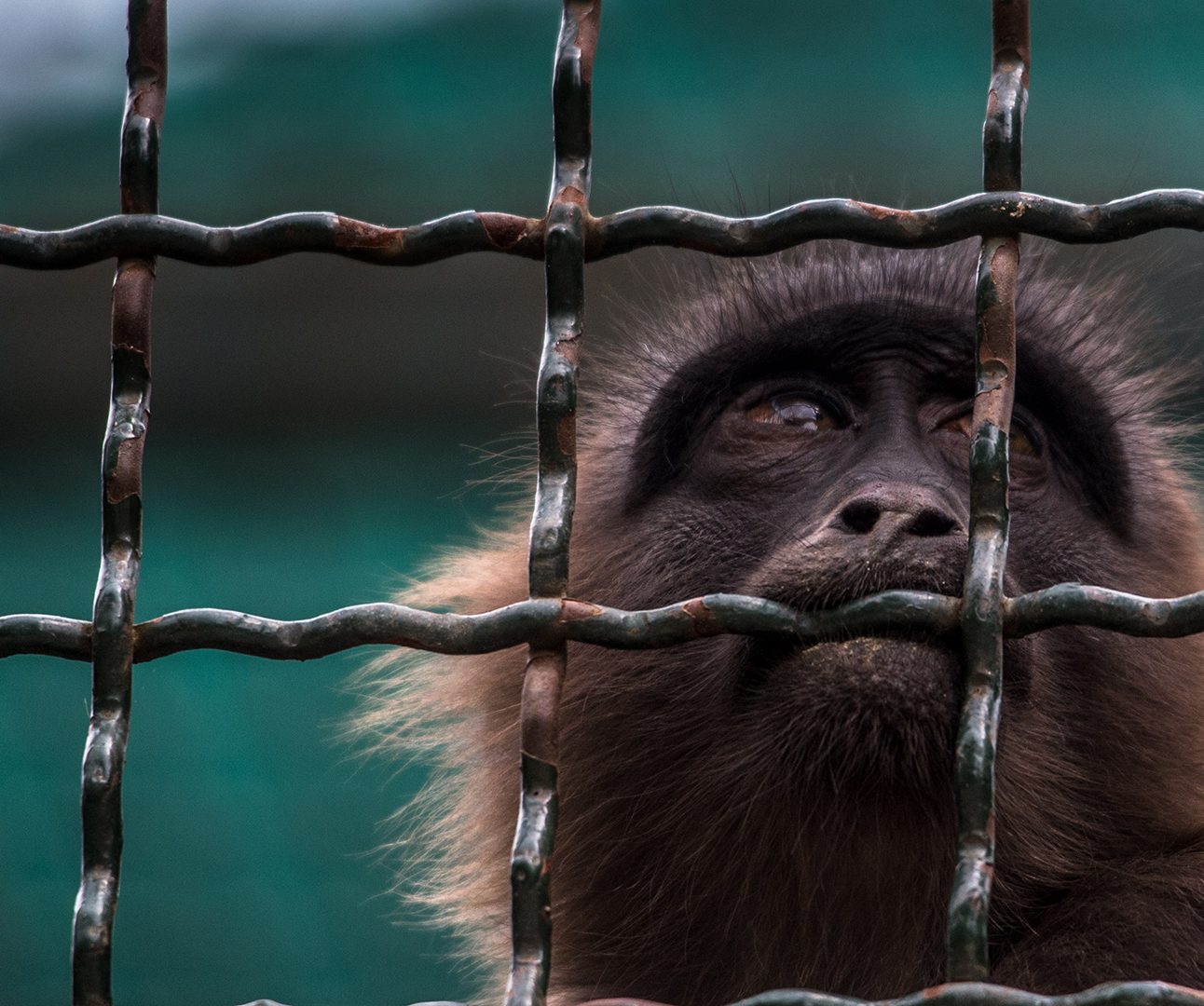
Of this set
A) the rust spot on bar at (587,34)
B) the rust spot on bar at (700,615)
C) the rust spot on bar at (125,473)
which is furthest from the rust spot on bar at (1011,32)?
the rust spot on bar at (125,473)

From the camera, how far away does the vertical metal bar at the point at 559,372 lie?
1869mm

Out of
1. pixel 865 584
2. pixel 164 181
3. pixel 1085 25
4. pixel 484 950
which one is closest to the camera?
pixel 865 584

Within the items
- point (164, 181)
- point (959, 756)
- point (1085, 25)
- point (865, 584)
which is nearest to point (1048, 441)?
point (865, 584)

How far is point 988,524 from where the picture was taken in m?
1.86

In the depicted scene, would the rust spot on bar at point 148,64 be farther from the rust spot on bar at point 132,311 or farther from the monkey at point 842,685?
the monkey at point 842,685

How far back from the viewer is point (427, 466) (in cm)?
581

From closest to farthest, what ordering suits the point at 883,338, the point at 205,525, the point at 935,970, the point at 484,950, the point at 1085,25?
the point at 935,970
the point at 883,338
the point at 484,950
the point at 1085,25
the point at 205,525

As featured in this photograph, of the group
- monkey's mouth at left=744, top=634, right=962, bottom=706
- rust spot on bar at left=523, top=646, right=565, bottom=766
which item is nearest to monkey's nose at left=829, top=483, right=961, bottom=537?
monkey's mouth at left=744, top=634, right=962, bottom=706

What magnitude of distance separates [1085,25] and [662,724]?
3.41m

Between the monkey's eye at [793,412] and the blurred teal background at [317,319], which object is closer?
the monkey's eye at [793,412]

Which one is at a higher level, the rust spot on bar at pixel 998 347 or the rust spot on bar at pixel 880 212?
the rust spot on bar at pixel 880 212

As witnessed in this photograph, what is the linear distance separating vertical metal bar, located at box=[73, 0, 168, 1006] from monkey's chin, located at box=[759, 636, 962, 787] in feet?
2.93

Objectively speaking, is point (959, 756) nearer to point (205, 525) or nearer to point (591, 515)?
point (591, 515)

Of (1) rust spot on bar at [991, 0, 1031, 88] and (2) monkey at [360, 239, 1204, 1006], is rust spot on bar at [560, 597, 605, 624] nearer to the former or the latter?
(2) monkey at [360, 239, 1204, 1006]
